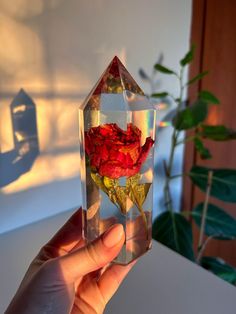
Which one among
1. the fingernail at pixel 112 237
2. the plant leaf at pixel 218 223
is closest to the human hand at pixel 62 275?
the fingernail at pixel 112 237

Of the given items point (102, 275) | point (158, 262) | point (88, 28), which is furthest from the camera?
point (88, 28)

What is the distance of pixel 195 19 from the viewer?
1.06 m

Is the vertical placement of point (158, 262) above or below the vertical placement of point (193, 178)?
below

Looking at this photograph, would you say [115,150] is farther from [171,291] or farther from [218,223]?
[218,223]

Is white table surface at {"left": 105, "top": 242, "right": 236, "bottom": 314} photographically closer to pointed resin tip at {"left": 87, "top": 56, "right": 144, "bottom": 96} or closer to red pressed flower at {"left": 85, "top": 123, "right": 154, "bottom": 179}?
red pressed flower at {"left": 85, "top": 123, "right": 154, "bottom": 179}

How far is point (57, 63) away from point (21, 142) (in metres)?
0.24

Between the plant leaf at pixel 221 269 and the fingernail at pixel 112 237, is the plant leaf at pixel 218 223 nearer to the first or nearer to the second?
the plant leaf at pixel 221 269

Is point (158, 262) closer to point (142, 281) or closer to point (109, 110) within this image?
point (142, 281)

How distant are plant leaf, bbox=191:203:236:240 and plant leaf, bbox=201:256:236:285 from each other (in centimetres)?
10

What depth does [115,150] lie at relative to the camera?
39 centimetres

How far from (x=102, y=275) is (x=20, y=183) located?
37cm

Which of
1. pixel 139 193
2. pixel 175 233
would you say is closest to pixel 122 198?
pixel 139 193

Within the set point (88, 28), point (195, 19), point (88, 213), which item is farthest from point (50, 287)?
point (195, 19)

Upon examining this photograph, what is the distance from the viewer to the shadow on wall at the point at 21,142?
0.72 m
